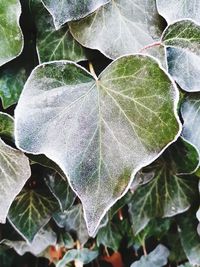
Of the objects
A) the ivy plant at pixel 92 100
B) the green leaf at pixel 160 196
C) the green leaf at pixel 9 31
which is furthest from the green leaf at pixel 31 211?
the green leaf at pixel 9 31

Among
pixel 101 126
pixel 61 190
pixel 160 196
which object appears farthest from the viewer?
pixel 160 196

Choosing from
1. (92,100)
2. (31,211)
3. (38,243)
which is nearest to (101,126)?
(92,100)

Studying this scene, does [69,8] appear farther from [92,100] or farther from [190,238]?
[190,238]

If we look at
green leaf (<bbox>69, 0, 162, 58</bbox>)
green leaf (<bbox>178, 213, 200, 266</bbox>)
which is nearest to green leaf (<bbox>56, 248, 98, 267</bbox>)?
green leaf (<bbox>178, 213, 200, 266</bbox>)

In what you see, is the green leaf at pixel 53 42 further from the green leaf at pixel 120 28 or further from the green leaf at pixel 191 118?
the green leaf at pixel 191 118

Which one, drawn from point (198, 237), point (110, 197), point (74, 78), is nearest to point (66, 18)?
point (74, 78)

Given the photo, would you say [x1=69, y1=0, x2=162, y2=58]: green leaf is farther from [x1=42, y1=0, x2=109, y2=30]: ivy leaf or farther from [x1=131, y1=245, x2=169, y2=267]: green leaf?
[x1=131, y1=245, x2=169, y2=267]: green leaf

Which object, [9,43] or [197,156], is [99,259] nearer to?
[197,156]
